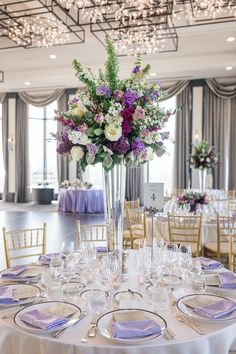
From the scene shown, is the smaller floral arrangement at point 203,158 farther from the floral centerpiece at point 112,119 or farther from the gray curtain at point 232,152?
the floral centerpiece at point 112,119

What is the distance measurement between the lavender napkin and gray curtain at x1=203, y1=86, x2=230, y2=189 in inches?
420

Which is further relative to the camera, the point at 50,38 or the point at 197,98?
the point at 197,98

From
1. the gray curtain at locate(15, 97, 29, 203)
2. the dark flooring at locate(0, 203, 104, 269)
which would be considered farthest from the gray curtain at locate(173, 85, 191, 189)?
the gray curtain at locate(15, 97, 29, 203)

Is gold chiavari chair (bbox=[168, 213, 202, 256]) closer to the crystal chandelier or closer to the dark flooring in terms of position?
the dark flooring

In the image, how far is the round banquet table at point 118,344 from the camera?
60.6 inches

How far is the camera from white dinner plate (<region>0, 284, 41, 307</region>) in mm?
1965

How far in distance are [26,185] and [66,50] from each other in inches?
265

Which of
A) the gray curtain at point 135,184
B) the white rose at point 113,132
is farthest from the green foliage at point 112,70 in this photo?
the gray curtain at point 135,184

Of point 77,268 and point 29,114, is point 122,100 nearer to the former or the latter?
point 77,268

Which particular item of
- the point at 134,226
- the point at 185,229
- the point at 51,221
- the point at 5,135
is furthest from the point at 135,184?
the point at 185,229

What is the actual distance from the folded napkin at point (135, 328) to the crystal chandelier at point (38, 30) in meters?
7.21

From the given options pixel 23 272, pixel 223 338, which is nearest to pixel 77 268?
pixel 23 272

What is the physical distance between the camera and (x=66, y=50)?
1027 cm

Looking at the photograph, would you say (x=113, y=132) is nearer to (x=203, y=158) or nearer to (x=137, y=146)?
(x=137, y=146)
